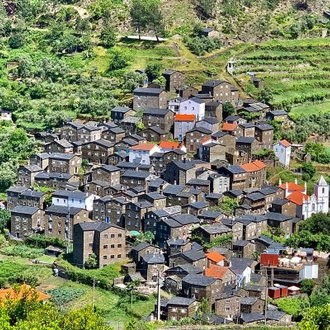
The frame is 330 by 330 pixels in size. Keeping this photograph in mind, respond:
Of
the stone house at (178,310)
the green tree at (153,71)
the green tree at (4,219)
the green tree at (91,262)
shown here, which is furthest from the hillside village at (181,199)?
the green tree at (153,71)

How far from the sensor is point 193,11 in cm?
7806

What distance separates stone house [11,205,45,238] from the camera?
176ft

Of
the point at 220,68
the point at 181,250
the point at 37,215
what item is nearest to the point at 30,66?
the point at 220,68

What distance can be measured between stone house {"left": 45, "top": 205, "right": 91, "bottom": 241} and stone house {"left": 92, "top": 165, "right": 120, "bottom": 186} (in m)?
2.95

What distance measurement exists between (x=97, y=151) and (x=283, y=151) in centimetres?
1062

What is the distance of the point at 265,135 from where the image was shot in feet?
193

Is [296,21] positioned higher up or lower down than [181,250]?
higher up

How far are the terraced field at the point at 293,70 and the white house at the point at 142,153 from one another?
10.7 metres

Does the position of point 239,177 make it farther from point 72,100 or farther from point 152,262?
point 72,100

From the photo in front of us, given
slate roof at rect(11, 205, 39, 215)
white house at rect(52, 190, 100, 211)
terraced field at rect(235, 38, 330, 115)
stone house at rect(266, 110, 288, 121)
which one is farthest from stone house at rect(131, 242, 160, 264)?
terraced field at rect(235, 38, 330, 115)

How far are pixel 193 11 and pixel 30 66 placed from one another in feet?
48.1

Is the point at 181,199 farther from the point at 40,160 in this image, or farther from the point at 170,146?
the point at 40,160

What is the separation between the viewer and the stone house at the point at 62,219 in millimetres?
52594

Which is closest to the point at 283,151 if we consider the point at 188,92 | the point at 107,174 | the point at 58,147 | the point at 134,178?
the point at 188,92
